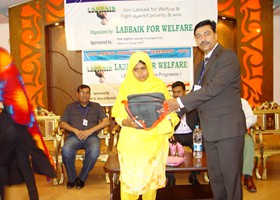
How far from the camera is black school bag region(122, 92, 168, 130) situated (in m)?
2.60

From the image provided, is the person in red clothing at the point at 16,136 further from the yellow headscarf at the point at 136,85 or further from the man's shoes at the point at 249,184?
the man's shoes at the point at 249,184

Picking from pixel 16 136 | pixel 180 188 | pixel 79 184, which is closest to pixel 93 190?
pixel 79 184

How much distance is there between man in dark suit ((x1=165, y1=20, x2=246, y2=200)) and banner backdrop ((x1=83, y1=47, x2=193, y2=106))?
227 cm

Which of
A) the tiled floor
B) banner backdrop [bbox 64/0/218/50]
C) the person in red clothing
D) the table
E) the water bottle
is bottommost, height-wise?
the tiled floor

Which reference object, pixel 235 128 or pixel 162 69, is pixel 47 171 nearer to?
pixel 235 128

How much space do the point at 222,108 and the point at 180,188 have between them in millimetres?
1293

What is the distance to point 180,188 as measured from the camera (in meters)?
3.18


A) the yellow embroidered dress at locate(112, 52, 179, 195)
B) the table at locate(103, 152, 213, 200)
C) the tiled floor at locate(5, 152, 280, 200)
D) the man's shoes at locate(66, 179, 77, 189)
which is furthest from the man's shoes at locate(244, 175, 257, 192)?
the man's shoes at locate(66, 179, 77, 189)

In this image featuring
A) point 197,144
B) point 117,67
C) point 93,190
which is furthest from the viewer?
point 117,67

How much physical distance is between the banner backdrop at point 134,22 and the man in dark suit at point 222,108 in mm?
2211

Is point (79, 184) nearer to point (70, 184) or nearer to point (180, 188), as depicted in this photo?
point (70, 184)

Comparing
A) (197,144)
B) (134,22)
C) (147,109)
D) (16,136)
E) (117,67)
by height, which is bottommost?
(197,144)

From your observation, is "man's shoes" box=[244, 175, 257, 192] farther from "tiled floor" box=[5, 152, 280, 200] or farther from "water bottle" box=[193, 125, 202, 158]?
"water bottle" box=[193, 125, 202, 158]

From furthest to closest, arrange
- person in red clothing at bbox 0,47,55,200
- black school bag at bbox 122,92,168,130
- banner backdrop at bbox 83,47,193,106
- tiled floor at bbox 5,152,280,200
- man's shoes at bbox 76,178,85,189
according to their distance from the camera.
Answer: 1. banner backdrop at bbox 83,47,193,106
2. man's shoes at bbox 76,178,85,189
3. tiled floor at bbox 5,152,280,200
4. black school bag at bbox 122,92,168,130
5. person in red clothing at bbox 0,47,55,200
